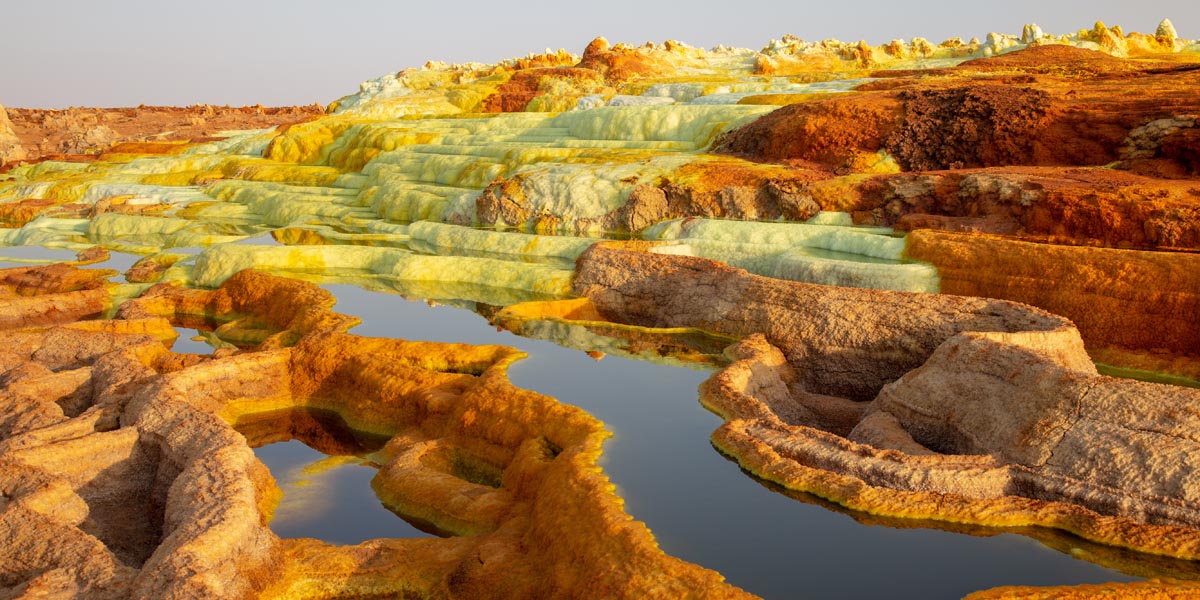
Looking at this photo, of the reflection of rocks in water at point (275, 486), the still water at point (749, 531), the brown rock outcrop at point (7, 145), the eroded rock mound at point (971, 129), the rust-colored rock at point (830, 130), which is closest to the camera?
the reflection of rocks in water at point (275, 486)

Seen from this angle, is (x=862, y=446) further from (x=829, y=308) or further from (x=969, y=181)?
(x=969, y=181)

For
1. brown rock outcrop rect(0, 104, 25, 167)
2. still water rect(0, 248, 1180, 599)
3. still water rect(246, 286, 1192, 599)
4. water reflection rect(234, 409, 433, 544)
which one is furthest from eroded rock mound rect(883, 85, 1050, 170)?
brown rock outcrop rect(0, 104, 25, 167)

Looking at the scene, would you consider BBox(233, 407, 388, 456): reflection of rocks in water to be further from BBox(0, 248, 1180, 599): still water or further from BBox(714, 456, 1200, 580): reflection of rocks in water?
BBox(714, 456, 1200, 580): reflection of rocks in water

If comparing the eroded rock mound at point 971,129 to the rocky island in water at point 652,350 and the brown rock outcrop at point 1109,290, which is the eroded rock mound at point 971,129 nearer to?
the rocky island in water at point 652,350

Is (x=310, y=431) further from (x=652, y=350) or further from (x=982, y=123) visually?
(x=982, y=123)

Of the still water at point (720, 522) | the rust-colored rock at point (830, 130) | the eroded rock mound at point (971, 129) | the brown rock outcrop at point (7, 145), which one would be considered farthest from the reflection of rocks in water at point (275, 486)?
the brown rock outcrop at point (7, 145)

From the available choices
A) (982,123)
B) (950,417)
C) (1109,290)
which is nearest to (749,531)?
(950,417)

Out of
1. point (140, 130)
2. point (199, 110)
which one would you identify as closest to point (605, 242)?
point (140, 130)
